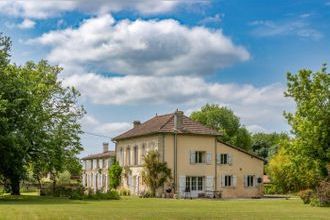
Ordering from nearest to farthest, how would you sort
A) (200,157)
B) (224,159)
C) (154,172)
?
1. (154,172)
2. (200,157)
3. (224,159)

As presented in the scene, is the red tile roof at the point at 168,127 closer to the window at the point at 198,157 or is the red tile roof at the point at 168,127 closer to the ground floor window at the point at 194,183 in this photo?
the window at the point at 198,157

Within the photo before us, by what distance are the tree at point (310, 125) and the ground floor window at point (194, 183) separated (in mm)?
11185

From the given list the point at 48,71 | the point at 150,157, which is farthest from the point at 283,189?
the point at 48,71

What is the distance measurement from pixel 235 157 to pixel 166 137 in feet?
25.4

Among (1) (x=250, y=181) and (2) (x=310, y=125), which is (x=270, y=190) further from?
(2) (x=310, y=125)

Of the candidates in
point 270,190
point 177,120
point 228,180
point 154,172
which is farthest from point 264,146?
point 154,172

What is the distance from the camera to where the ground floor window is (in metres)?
54.3

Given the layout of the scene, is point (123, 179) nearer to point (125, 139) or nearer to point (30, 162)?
Answer: point (125, 139)

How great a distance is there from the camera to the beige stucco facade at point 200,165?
5369 cm

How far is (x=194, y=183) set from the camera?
54.8 metres

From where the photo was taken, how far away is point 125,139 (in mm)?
61375

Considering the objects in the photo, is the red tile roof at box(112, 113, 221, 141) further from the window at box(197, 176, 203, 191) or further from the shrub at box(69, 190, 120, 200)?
the shrub at box(69, 190, 120, 200)

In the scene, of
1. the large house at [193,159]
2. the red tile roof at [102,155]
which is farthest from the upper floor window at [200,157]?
the red tile roof at [102,155]

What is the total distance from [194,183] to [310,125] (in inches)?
622
